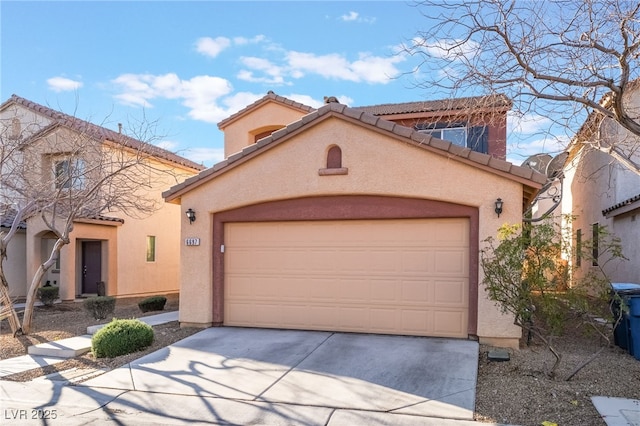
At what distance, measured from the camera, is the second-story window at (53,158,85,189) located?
1123 cm

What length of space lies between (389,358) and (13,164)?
10219 millimetres

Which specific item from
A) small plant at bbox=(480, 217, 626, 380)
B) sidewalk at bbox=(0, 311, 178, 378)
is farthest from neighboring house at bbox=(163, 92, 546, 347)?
sidewalk at bbox=(0, 311, 178, 378)

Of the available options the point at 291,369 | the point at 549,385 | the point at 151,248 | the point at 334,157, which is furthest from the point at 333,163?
the point at 151,248

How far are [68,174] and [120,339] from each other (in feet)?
15.8

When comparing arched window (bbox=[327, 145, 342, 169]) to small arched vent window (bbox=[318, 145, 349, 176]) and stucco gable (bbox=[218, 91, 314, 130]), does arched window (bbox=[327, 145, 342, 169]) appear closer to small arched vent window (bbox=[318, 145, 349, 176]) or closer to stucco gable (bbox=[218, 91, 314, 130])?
small arched vent window (bbox=[318, 145, 349, 176])

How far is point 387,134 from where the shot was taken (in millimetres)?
9555

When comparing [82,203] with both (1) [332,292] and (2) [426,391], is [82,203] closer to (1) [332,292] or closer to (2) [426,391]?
(1) [332,292]

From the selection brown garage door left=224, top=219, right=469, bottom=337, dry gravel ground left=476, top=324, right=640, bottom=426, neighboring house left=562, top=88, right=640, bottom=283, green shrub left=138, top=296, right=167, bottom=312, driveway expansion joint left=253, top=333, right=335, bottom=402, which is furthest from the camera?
green shrub left=138, top=296, right=167, bottom=312

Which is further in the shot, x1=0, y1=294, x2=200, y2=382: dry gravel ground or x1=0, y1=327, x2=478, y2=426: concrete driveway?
x1=0, y1=294, x2=200, y2=382: dry gravel ground

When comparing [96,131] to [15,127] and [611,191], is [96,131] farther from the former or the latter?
[611,191]

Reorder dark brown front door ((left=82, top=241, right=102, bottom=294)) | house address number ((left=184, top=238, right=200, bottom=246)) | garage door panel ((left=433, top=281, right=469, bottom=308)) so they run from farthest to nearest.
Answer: dark brown front door ((left=82, top=241, right=102, bottom=294)) → house address number ((left=184, top=238, right=200, bottom=246)) → garage door panel ((left=433, top=281, right=469, bottom=308))

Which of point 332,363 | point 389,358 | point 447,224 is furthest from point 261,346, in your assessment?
point 447,224

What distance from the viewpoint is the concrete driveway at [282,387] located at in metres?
5.81

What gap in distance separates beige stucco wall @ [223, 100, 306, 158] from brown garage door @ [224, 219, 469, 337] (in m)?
7.35
